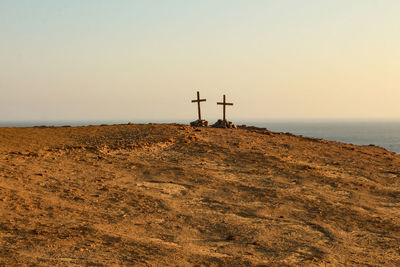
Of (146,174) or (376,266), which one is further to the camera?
(146,174)

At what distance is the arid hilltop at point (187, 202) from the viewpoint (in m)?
9.91

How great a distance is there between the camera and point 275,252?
10.2 meters

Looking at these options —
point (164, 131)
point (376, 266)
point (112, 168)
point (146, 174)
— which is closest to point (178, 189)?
point (146, 174)

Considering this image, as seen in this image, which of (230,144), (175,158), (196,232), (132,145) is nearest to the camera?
(196,232)

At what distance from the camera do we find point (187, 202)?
14.2 m

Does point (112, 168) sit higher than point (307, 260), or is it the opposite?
point (112, 168)

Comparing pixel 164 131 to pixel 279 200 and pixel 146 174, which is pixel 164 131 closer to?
pixel 146 174

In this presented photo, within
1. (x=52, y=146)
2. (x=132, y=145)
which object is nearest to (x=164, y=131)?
(x=132, y=145)

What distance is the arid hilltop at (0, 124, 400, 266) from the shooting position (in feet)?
32.5

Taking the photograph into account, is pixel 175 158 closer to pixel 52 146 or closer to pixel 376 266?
pixel 52 146

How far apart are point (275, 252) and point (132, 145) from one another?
12.8 m

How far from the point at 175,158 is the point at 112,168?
3429 millimetres

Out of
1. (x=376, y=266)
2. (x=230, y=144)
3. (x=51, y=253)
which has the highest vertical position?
(x=230, y=144)

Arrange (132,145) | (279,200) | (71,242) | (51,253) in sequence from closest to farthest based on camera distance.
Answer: (51,253), (71,242), (279,200), (132,145)
